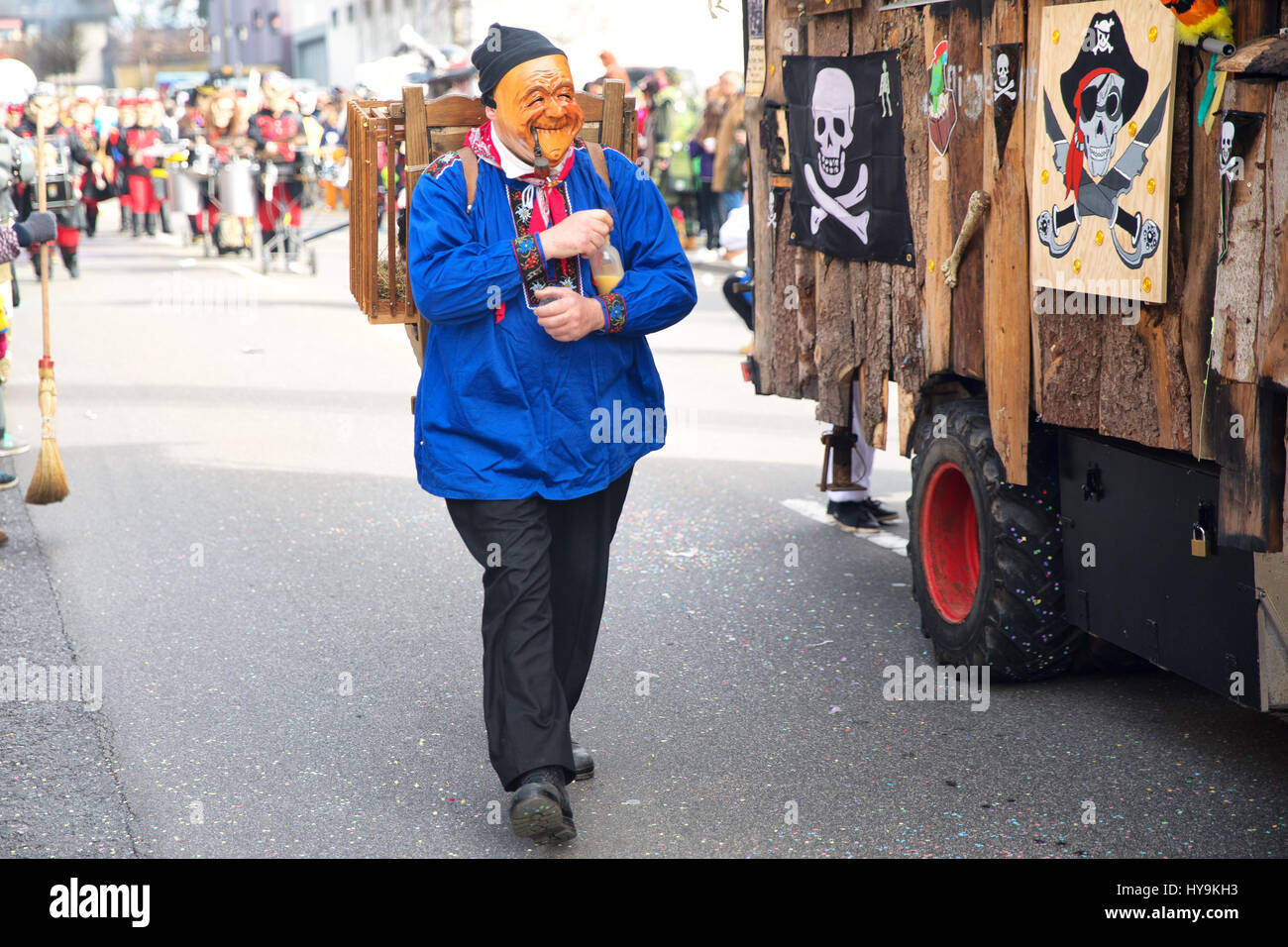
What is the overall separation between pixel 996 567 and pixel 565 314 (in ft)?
6.09

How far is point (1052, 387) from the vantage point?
4957 millimetres

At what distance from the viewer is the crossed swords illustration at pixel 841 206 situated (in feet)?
20.3

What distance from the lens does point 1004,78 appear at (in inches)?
200

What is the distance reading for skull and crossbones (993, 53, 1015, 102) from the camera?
5.05m

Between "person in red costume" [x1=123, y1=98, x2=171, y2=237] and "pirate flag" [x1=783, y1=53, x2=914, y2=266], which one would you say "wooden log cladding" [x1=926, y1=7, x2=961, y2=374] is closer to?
"pirate flag" [x1=783, y1=53, x2=914, y2=266]

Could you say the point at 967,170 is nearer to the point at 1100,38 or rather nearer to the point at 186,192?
the point at 1100,38

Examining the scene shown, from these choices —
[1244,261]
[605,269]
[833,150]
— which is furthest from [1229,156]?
[833,150]

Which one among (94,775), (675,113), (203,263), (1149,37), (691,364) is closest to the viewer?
(1149,37)

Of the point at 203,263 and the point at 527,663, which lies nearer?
the point at 527,663

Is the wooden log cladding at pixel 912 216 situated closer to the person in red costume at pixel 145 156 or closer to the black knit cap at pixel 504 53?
the black knit cap at pixel 504 53

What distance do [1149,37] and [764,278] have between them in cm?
289

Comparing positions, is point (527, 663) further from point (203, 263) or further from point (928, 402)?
point (203, 263)

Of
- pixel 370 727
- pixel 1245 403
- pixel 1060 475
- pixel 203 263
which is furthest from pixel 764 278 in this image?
pixel 203 263

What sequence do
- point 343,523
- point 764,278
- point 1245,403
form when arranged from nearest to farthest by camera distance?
1. point 1245,403
2. point 764,278
3. point 343,523
